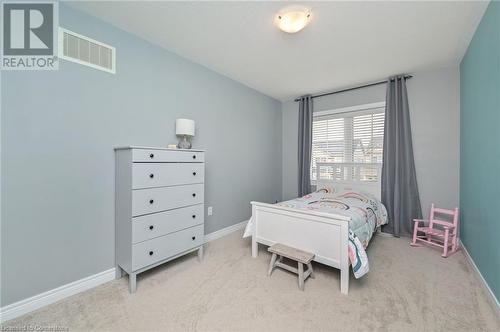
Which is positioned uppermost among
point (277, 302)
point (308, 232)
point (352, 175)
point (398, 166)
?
point (398, 166)

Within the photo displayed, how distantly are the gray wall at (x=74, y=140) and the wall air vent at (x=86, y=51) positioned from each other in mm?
54

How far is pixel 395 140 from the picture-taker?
3.16 m

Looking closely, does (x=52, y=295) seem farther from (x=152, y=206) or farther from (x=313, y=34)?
(x=313, y=34)

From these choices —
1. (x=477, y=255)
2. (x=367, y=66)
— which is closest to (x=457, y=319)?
(x=477, y=255)

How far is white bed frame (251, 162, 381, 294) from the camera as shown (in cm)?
183

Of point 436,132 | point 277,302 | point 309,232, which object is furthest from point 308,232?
point 436,132

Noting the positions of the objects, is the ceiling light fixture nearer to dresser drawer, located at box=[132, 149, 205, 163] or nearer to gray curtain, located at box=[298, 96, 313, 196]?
dresser drawer, located at box=[132, 149, 205, 163]

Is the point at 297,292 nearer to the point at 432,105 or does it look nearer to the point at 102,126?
the point at 102,126

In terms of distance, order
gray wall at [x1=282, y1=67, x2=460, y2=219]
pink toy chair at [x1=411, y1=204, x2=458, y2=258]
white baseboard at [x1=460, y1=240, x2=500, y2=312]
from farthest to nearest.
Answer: gray wall at [x1=282, y1=67, x2=460, y2=219], pink toy chair at [x1=411, y1=204, x2=458, y2=258], white baseboard at [x1=460, y1=240, x2=500, y2=312]

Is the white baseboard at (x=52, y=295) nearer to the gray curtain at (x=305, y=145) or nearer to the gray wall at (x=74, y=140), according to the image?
the gray wall at (x=74, y=140)

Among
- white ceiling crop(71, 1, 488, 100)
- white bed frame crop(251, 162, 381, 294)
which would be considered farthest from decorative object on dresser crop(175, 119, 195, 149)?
white bed frame crop(251, 162, 381, 294)

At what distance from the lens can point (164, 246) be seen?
2.03m

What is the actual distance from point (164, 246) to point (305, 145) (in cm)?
305

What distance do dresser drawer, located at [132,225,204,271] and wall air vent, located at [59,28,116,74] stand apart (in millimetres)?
1693
